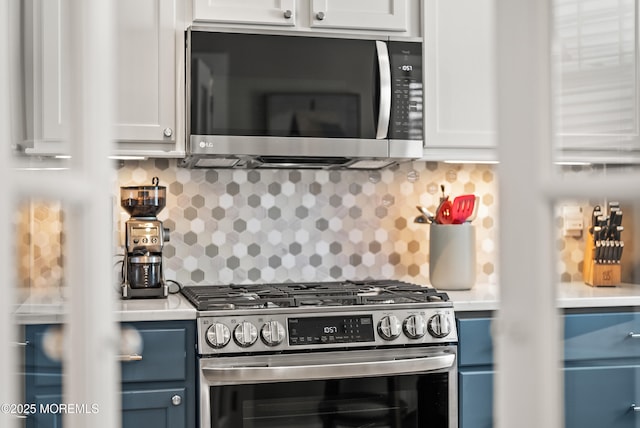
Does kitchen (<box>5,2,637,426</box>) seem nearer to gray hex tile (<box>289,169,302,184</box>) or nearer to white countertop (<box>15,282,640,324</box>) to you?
gray hex tile (<box>289,169,302,184</box>)

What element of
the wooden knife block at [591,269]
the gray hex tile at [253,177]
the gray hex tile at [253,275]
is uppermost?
the gray hex tile at [253,177]

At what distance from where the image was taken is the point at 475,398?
2785mm

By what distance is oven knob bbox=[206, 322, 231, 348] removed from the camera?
257 cm

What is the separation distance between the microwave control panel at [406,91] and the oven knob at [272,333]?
2.62 ft

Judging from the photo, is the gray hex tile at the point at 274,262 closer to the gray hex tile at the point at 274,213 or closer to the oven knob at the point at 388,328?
the gray hex tile at the point at 274,213

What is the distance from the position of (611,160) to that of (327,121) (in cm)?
199

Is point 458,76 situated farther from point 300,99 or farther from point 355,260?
point 355,260

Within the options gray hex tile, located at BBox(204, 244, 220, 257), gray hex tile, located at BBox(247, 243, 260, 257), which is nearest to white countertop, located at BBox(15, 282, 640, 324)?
gray hex tile, located at BBox(204, 244, 220, 257)

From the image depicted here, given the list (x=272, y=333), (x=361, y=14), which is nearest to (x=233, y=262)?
(x=272, y=333)

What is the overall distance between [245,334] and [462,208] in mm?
1052

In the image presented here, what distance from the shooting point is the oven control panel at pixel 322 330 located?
259 centimetres

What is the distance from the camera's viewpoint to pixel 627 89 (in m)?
1.04

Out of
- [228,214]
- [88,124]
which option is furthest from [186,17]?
[88,124]

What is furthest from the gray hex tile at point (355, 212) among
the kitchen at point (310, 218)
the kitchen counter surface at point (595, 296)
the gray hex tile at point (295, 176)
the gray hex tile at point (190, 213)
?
the kitchen counter surface at point (595, 296)
